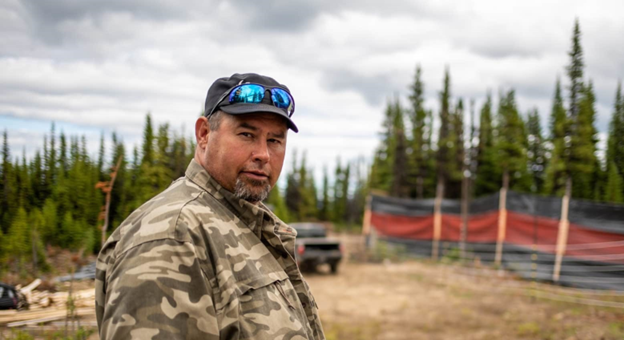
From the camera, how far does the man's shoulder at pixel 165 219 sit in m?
1.32

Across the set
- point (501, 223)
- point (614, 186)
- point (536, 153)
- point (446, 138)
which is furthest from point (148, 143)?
point (446, 138)

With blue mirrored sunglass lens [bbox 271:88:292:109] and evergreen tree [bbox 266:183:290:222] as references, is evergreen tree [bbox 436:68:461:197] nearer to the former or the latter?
evergreen tree [bbox 266:183:290:222]

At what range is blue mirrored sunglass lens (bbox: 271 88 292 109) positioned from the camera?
1809 mm

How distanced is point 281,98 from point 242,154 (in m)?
0.29

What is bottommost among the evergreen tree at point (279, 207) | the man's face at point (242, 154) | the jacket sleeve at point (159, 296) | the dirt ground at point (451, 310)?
the dirt ground at point (451, 310)

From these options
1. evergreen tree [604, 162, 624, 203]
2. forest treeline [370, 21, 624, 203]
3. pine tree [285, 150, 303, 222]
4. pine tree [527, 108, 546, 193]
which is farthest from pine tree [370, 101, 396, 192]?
evergreen tree [604, 162, 624, 203]

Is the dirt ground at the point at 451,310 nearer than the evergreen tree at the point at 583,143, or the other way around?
the dirt ground at the point at 451,310

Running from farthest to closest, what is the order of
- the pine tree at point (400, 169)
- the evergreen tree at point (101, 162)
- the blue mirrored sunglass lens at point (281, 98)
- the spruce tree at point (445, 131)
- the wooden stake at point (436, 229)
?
the pine tree at point (400, 169) < the spruce tree at point (445, 131) < the wooden stake at point (436, 229) < the evergreen tree at point (101, 162) < the blue mirrored sunglass lens at point (281, 98)

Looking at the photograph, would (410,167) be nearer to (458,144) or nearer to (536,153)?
(458,144)

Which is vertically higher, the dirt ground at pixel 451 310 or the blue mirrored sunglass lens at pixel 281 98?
the blue mirrored sunglass lens at pixel 281 98

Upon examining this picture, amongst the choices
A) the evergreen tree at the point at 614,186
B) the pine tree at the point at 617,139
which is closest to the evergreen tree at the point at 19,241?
the pine tree at the point at 617,139

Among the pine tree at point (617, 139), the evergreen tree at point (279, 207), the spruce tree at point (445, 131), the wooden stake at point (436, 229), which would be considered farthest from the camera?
the spruce tree at point (445, 131)

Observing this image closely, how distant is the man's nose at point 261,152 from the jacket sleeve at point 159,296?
54 cm

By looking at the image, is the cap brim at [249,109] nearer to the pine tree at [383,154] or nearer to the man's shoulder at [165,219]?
the man's shoulder at [165,219]
